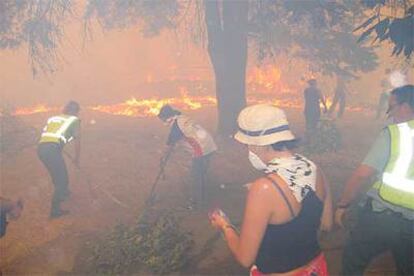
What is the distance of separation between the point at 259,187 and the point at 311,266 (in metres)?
0.71

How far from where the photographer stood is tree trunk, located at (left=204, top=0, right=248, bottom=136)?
1119 centimetres

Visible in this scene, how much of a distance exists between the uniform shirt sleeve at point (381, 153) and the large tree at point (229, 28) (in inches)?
185

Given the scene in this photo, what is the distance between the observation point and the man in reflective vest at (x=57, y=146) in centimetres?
743

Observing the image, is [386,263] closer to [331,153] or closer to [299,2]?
[299,2]

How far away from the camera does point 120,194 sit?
8719mm

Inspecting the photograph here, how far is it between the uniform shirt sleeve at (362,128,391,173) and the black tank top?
0.99 m

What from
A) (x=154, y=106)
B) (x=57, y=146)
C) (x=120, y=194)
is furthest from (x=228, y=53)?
(x=154, y=106)

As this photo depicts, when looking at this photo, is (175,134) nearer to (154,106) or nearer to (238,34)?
(238,34)

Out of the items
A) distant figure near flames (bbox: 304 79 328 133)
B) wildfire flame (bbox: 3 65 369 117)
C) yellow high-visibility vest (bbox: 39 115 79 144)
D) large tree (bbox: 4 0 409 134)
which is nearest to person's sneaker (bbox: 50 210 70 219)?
yellow high-visibility vest (bbox: 39 115 79 144)

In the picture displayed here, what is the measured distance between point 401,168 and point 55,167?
6.01 meters

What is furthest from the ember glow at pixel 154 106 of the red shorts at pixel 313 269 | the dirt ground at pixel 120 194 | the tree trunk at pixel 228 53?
the red shorts at pixel 313 269

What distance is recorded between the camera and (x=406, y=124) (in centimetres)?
333

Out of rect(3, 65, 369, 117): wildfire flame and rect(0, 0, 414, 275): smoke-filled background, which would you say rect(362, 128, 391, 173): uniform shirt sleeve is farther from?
rect(3, 65, 369, 117): wildfire flame

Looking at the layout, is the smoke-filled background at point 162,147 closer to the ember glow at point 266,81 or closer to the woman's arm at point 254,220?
the woman's arm at point 254,220
